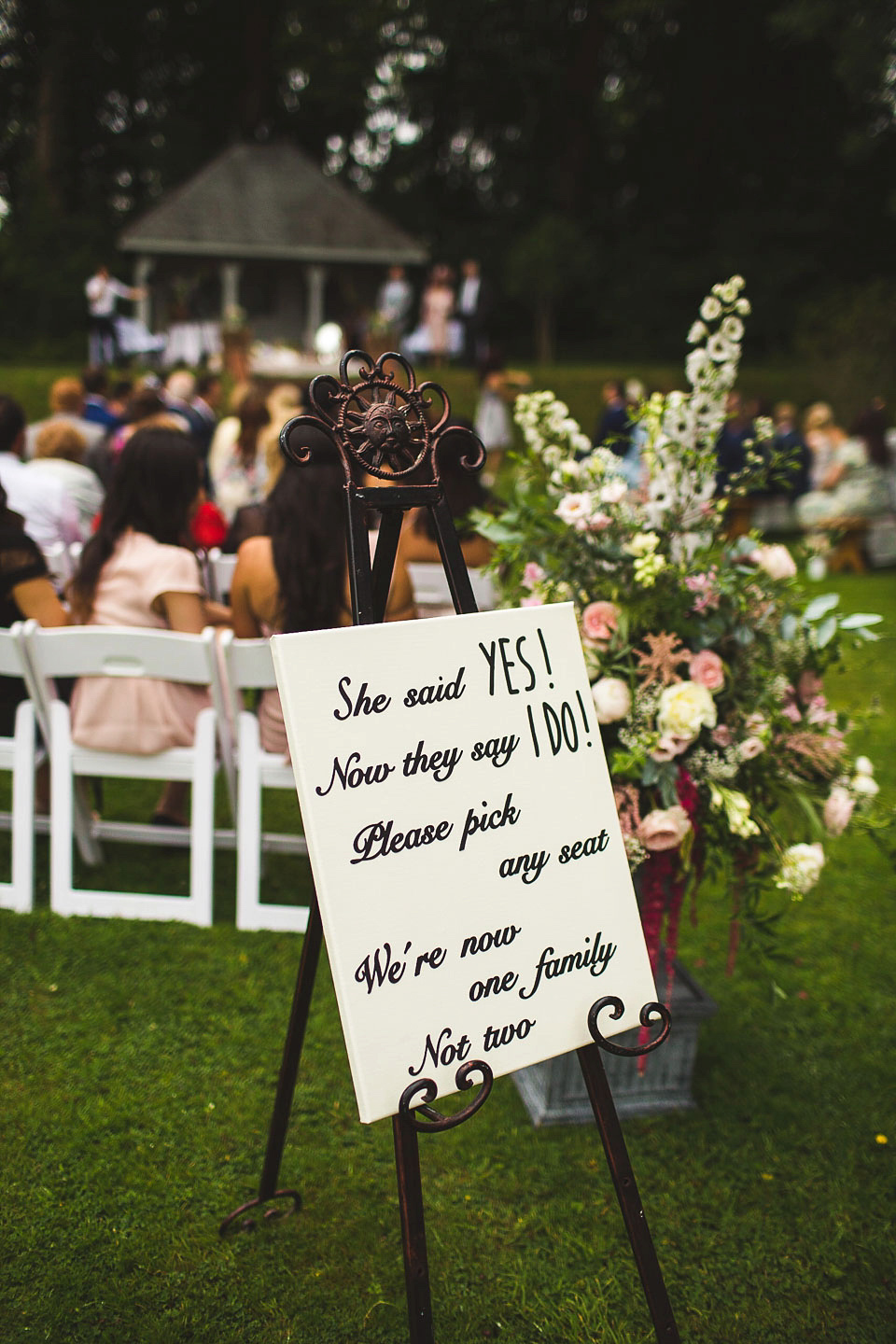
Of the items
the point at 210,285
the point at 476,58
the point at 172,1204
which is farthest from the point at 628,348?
the point at 172,1204

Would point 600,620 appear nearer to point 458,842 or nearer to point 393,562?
point 393,562

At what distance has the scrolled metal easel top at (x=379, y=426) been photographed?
1.63 meters

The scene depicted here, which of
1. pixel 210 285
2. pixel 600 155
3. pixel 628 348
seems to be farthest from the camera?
pixel 600 155

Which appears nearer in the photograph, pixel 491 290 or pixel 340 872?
pixel 340 872

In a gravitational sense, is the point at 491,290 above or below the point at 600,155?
below

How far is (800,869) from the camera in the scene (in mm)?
2262

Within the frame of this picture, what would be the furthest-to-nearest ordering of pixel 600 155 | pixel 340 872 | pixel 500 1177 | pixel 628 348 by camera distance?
pixel 600 155 < pixel 628 348 < pixel 500 1177 < pixel 340 872

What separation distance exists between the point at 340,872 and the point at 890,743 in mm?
4761

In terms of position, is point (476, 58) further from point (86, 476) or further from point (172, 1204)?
point (172, 1204)

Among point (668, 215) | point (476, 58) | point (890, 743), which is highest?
point (476, 58)

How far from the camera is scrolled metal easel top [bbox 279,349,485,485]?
1633 millimetres

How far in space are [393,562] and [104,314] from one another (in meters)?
15.9

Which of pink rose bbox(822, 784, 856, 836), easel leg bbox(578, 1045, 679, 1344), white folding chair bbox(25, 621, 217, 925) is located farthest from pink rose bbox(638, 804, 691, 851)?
white folding chair bbox(25, 621, 217, 925)

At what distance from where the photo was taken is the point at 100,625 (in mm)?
3564
